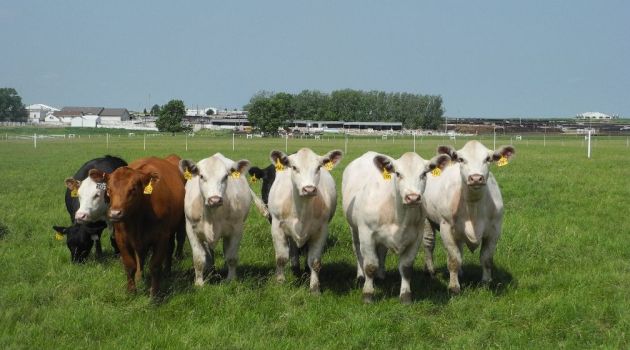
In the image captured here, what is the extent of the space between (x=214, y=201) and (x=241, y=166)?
3.17ft

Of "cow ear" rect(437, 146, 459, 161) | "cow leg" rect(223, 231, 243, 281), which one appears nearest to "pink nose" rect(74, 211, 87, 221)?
"cow leg" rect(223, 231, 243, 281)

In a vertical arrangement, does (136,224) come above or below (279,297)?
above

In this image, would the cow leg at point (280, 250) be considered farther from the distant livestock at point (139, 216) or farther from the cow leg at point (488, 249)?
the cow leg at point (488, 249)

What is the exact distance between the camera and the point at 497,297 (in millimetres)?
7488

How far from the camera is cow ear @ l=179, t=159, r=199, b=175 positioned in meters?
7.91

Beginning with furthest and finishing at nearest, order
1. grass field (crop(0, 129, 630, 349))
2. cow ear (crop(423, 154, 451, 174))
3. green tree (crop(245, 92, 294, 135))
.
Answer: green tree (crop(245, 92, 294, 135)) < cow ear (crop(423, 154, 451, 174)) < grass field (crop(0, 129, 630, 349))

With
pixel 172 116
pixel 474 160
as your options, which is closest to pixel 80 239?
pixel 474 160

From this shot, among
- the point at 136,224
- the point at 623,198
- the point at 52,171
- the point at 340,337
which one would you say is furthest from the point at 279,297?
the point at 52,171

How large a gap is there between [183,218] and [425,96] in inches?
6064

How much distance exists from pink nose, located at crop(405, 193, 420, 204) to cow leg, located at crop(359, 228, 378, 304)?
88 cm

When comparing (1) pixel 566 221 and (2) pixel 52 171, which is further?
(2) pixel 52 171

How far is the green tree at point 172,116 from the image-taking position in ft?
359

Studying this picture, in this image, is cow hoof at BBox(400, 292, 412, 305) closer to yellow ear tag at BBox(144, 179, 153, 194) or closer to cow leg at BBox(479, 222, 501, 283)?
cow leg at BBox(479, 222, 501, 283)

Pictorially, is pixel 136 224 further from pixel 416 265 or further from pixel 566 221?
pixel 566 221
